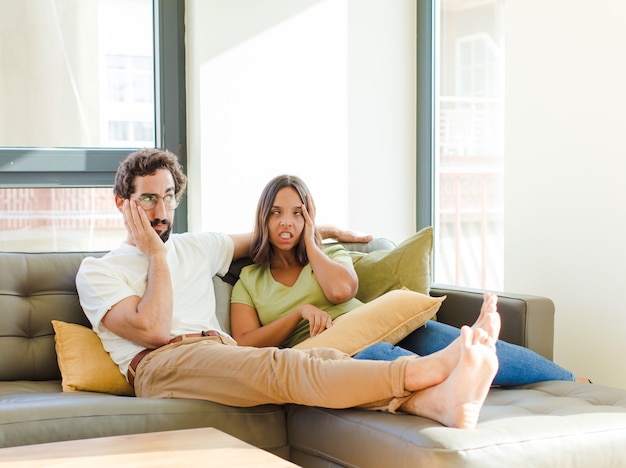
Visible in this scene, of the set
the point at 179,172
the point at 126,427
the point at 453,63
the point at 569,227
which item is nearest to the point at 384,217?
the point at 453,63

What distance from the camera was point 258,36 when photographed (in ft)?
12.6

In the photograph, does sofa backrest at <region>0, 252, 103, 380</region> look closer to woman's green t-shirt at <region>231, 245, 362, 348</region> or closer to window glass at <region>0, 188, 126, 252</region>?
woman's green t-shirt at <region>231, 245, 362, 348</region>

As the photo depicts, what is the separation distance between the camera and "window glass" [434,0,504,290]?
3.79 metres

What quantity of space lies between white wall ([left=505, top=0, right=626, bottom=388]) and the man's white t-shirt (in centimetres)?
117

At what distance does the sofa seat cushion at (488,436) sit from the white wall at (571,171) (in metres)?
0.81

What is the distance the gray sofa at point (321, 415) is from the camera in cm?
188

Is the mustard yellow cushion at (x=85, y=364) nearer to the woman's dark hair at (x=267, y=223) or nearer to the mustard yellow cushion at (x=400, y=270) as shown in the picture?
the woman's dark hair at (x=267, y=223)

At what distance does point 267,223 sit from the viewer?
2.97 m

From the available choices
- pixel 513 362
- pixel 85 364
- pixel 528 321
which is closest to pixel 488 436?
pixel 513 362

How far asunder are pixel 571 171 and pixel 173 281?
1.48 meters

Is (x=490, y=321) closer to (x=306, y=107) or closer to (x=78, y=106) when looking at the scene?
(x=306, y=107)

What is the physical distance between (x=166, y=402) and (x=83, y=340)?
491mm

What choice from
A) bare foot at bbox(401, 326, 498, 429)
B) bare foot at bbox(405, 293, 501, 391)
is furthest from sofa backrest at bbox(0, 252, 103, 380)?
bare foot at bbox(401, 326, 498, 429)

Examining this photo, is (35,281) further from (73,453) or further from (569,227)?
(569,227)
